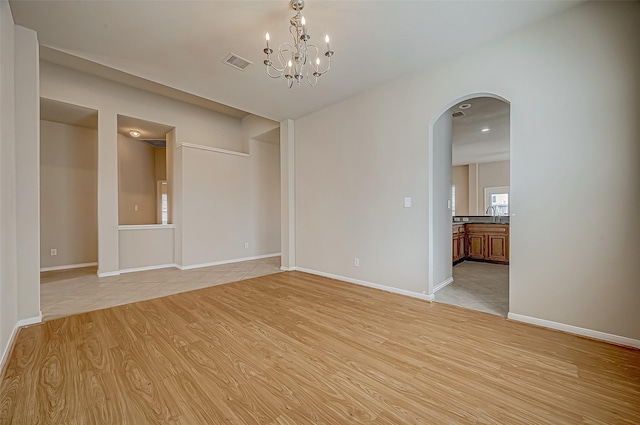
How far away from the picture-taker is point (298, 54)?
2.46 m

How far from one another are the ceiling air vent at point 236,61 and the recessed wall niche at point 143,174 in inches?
123

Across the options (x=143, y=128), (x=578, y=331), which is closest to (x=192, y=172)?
(x=143, y=128)

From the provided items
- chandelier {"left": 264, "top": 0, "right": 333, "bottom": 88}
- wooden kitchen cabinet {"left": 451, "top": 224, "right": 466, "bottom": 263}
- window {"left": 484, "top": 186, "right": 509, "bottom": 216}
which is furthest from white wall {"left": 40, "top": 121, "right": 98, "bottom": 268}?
window {"left": 484, "top": 186, "right": 509, "bottom": 216}

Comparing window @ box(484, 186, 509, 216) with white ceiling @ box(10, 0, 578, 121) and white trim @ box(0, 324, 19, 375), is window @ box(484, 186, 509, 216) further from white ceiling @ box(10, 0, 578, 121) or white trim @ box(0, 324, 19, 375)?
white trim @ box(0, 324, 19, 375)

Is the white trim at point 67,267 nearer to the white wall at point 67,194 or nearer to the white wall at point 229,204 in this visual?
the white wall at point 67,194

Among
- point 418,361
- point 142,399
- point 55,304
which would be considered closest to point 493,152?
point 418,361

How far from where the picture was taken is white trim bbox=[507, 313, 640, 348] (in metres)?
2.15

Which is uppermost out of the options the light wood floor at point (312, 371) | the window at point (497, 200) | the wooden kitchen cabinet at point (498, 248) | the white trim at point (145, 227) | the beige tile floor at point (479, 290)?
the window at point (497, 200)

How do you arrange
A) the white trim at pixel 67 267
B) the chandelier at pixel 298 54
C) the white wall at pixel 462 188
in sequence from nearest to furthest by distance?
the chandelier at pixel 298 54 < the white trim at pixel 67 267 < the white wall at pixel 462 188

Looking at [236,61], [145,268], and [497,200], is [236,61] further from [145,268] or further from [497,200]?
[497,200]

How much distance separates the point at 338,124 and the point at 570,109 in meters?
2.80

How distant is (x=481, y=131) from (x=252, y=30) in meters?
5.43

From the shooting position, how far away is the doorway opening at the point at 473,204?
142 inches

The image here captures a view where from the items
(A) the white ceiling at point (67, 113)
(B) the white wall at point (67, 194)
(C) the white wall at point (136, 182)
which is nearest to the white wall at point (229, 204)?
(A) the white ceiling at point (67, 113)
